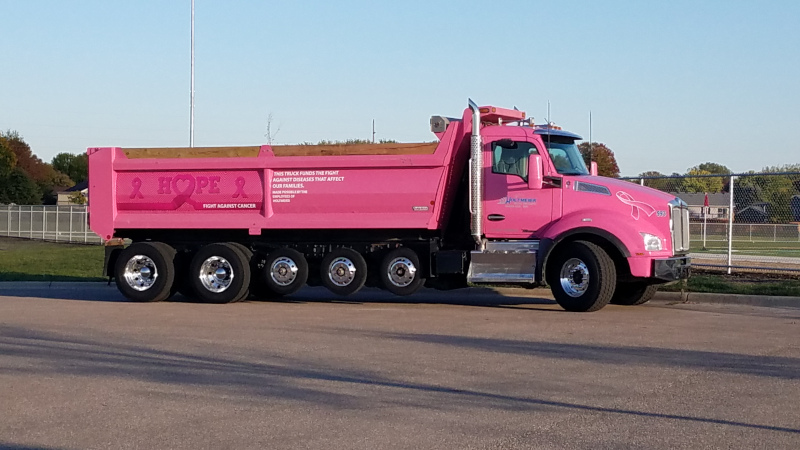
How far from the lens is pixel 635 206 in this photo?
583 inches

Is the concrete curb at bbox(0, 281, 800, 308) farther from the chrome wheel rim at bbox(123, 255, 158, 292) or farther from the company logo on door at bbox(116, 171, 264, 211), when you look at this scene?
the company logo on door at bbox(116, 171, 264, 211)

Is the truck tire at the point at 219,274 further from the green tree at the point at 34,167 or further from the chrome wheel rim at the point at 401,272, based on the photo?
the green tree at the point at 34,167

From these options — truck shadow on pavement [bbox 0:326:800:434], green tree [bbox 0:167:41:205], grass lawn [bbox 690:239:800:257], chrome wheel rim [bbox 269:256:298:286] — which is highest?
green tree [bbox 0:167:41:205]

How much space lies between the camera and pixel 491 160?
15.6 meters

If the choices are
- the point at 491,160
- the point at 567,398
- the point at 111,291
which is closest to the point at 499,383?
the point at 567,398

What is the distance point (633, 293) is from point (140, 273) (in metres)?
8.30

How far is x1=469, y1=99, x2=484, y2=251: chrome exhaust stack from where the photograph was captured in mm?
15438

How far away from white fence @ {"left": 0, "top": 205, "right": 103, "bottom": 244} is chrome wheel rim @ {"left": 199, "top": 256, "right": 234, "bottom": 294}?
38445 millimetres

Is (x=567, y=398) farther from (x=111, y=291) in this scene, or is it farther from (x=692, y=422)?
(x=111, y=291)

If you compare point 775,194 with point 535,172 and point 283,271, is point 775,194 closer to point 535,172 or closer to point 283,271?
point 535,172

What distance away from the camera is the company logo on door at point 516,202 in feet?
50.4

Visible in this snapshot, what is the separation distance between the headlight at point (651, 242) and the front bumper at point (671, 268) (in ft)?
0.64

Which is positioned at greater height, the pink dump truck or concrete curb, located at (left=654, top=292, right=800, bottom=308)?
the pink dump truck

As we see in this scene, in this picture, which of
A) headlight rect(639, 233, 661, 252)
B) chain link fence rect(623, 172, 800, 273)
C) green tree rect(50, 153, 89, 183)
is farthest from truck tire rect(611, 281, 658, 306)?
green tree rect(50, 153, 89, 183)
